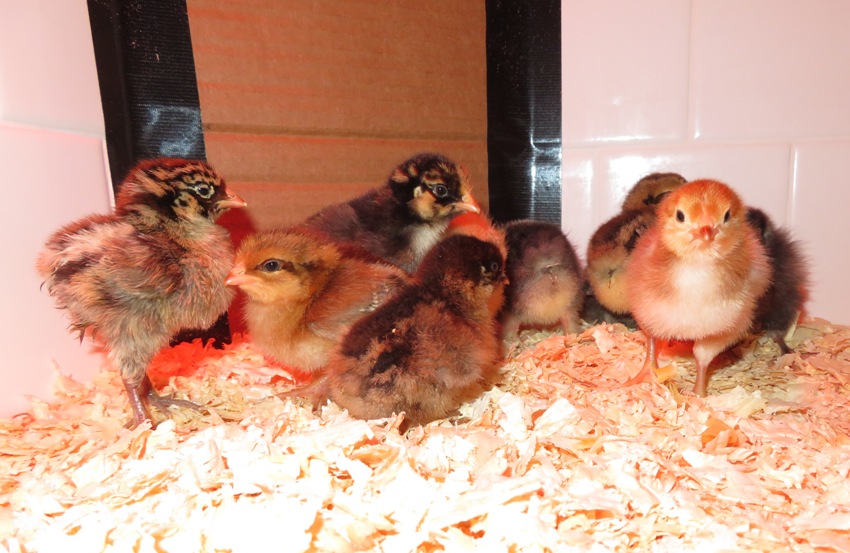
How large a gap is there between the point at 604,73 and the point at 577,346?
132cm

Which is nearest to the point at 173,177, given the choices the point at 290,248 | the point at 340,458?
the point at 290,248

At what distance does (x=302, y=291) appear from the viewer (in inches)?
70.1

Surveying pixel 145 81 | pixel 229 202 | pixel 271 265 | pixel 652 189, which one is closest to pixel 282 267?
pixel 271 265

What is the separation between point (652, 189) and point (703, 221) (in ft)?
2.99

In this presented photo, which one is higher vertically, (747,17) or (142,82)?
(747,17)

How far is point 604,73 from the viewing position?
273 centimetres

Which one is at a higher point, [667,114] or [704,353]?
[667,114]

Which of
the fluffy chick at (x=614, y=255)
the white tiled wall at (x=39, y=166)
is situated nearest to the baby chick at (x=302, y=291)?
the white tiled wall at (x=39, y=166)

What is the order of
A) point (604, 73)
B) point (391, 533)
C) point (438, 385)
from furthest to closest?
point (604, 73), point (438, 385), point (391, 533)

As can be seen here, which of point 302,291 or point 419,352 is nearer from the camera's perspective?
point 419,352

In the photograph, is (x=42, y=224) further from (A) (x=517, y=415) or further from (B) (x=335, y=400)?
(A) (x=517, y=415)

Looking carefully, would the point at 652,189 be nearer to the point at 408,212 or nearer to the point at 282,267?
the point at 408,212

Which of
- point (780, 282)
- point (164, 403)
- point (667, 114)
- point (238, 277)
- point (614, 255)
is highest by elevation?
point (667, 114)

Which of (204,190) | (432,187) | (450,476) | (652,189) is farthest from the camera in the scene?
(652,189)
